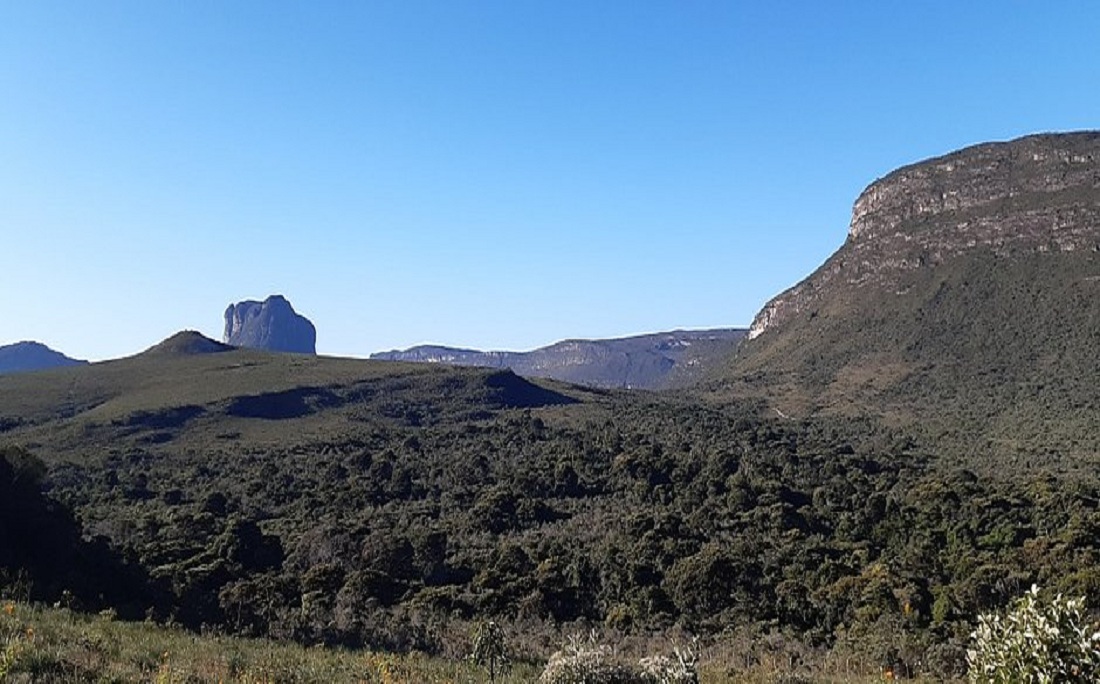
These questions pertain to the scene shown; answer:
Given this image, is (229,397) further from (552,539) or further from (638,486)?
(552,539)

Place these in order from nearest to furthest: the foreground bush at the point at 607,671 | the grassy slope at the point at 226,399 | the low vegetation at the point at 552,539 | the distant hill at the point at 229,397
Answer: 1. the foreground bush at the point at 607,671
2. the low vegetation at the point at 552,539
3. the grassy slope at the point at 226,399
4. the distant hill at the point at 229,397

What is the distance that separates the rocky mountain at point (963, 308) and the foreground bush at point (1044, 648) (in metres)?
58.9

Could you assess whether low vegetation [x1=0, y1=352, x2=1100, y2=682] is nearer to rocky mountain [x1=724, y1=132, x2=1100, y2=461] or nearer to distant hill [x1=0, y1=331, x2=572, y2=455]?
distant hill [x1=0, y1=331, x2=572, y2=455]

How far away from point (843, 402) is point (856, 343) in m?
21.7

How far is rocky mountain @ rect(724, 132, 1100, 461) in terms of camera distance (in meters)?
77.6

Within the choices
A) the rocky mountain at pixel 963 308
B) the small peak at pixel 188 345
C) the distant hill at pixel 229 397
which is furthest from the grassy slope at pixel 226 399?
the rocky mountain at pixel 963 308

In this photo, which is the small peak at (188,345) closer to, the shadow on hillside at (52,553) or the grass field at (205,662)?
the shadow on hillside at (52,553)

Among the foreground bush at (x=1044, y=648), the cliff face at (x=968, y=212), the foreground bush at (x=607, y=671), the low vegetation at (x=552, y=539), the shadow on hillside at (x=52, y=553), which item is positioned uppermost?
the cliff face at (x=968, y=212)

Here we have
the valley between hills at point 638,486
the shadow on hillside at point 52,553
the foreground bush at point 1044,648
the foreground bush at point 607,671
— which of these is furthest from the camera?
the valley between hills at point 638,486

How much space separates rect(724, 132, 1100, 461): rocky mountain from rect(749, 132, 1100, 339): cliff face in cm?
26

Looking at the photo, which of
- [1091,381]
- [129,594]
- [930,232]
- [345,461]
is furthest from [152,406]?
[930,232]

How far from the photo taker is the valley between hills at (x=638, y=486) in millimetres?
21234

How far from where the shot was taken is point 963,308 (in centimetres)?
10156

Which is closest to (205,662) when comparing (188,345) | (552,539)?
(552,539)
